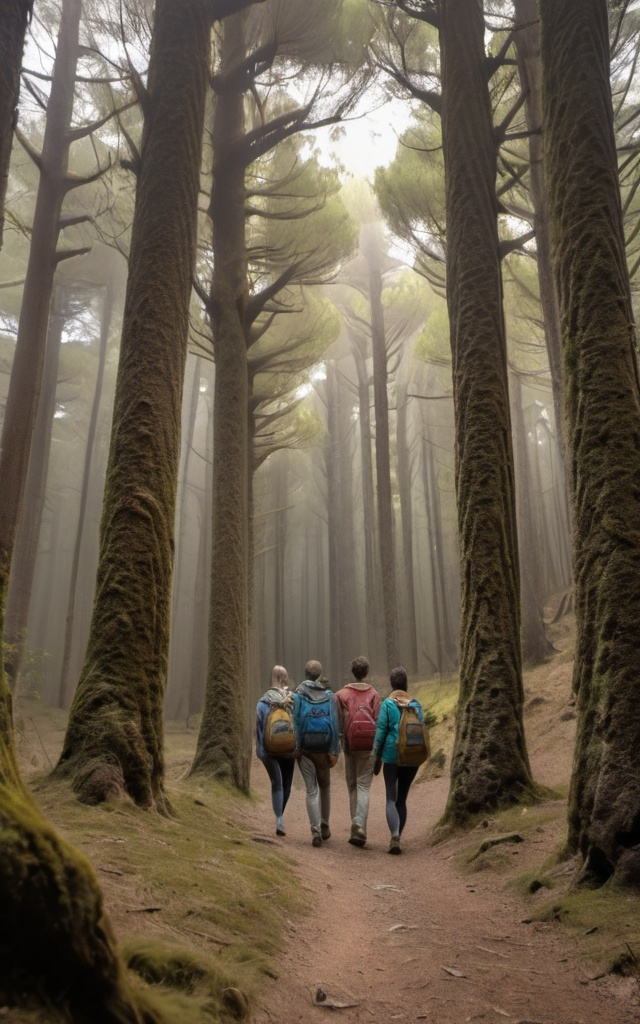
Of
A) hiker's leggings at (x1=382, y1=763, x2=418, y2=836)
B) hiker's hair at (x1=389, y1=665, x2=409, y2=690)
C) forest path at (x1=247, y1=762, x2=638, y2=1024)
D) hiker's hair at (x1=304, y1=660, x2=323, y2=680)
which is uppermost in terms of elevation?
hiker's hair at (x1=304, y1=660, x2=323, y2=680)

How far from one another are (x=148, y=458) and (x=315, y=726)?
3.12 metres

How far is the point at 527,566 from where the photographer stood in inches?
640

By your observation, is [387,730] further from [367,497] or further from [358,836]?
[367,497]

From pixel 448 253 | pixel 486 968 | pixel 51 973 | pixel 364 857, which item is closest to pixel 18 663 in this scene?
pixel 364 857

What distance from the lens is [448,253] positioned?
8.16 m

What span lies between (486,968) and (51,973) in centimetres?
235

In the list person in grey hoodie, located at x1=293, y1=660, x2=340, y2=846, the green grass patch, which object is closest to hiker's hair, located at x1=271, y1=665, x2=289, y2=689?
person in grey hoodie, located at x1=293, y1=660, x2=340, y2=846

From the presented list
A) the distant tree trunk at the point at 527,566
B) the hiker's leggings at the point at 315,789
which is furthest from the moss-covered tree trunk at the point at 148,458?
the distant tree trunk at the point at 527,566

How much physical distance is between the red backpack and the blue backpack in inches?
12.4

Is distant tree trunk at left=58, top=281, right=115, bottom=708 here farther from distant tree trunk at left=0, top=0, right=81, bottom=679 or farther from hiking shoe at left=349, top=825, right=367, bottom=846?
hiking shoe at left=349, top=825, right=367, bottom=846

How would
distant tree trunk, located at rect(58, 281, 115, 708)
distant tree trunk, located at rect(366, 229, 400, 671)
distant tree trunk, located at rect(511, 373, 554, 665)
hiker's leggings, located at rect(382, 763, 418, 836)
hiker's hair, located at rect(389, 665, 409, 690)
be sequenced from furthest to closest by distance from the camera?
distant tree trunk, located at rect(58, 281, 115, 708), distant tree trunk, located at rect(366, 229, 400, 671), distant tree trunk, located at rect(511, 373, 554, 665), hiker's hair, located at rect(389, 665, 409, 690), hiker's leggings, located at rect(382, 763, 418, 836)

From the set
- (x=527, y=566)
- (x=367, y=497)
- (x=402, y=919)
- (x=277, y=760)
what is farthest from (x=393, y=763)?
(x=367, y=497)

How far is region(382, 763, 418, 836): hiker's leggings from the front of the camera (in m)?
6.35

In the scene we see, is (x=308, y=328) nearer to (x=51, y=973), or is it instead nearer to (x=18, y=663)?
(x=18, y=663)
